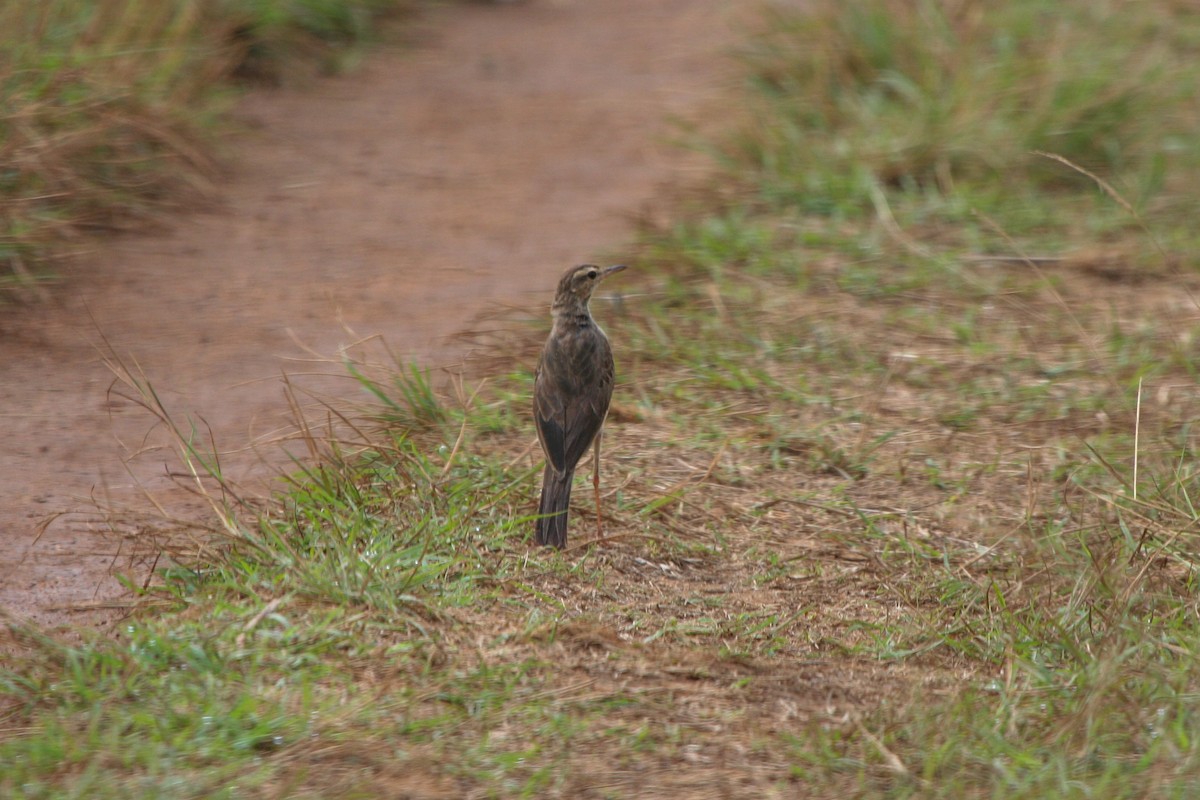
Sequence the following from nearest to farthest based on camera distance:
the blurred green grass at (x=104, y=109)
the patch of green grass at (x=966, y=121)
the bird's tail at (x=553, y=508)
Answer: the bird's tail at (x=553, y=508) < the blurred green grass at (x=104, y=109) < the patch of green grass at (x=966, y=121)

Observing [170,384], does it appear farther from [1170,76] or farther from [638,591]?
[1170,76]

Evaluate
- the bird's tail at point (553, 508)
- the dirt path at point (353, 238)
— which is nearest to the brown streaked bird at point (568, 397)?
the bird's tail at point (553, 508)

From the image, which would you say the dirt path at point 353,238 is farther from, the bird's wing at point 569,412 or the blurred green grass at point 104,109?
the bird's wing at point 569,412

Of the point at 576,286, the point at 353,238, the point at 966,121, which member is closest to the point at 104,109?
the point at 353,238

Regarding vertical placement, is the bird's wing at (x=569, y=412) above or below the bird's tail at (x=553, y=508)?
above

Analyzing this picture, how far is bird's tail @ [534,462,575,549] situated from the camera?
4.71 metres

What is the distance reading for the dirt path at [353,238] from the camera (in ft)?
18.2

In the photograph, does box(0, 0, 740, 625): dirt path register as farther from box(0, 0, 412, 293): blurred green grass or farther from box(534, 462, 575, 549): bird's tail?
box(534, 462, 575, 549): bird's tail

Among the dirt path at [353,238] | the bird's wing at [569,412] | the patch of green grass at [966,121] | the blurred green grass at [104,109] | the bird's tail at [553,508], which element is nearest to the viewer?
the bird's tail at [553,508]

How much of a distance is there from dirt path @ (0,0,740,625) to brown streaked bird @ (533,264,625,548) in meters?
1.05

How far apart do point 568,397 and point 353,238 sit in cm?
335

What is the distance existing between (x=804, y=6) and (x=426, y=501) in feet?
23.6

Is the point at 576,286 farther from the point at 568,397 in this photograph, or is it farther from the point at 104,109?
the point at 104,109

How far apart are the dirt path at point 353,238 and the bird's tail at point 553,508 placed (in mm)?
1234
